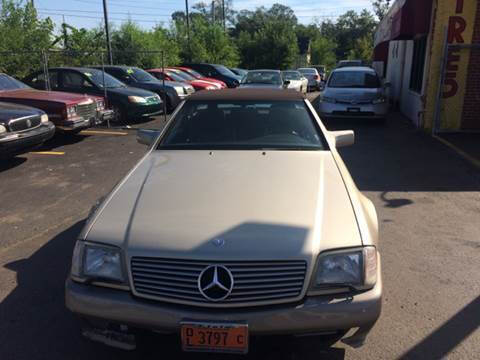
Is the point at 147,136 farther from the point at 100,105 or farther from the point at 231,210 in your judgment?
the point at 100,105

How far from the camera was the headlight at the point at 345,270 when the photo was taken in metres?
2.45

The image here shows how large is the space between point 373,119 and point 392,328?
10301 millimetres

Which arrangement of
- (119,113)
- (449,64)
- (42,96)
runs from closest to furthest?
1. (42,96)
2. (449,64)
3. (119,113)

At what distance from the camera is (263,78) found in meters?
16.8

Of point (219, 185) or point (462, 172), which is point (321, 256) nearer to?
point (219, 185)

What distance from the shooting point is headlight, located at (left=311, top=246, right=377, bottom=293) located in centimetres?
245

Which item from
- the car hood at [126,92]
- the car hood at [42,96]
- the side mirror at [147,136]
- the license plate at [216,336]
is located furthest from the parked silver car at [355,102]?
the license plate at [216,336]

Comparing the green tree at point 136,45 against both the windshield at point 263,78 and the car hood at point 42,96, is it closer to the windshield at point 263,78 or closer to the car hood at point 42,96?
the windshield at point 263,78

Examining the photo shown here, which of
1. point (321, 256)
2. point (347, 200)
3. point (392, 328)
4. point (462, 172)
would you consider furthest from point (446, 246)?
point (462, 172)

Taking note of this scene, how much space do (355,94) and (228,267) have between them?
415 inches

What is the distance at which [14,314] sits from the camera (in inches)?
132

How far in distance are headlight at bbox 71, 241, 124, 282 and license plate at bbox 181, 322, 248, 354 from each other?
49 cm

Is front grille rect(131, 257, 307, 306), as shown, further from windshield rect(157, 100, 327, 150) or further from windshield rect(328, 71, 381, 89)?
windshield rect(328, 71, 381, 89)

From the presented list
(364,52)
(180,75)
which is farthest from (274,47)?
(180,75)
